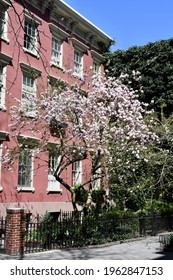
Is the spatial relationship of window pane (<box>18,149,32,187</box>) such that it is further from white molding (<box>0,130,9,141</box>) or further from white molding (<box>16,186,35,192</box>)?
white molding (<box>0,130,9,141</box>)

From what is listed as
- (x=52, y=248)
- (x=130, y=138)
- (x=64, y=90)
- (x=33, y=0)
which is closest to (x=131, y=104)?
(x=130, y=138)

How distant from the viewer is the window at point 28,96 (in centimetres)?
1689

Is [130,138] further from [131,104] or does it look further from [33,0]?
[33,0]

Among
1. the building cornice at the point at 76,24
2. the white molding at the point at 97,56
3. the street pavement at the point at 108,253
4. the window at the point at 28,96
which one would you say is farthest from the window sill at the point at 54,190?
the white molding at the point at 97,56

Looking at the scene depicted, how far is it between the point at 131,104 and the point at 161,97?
9.54m

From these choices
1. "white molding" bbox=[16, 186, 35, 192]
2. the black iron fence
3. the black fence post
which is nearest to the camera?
the black iron fence

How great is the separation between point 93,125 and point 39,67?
296 inches

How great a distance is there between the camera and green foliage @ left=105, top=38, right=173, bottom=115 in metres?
25.5

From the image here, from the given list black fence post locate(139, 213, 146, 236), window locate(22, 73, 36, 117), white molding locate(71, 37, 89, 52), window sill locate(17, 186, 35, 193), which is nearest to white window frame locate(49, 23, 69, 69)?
white molding locate(71, 37, 89, 52)

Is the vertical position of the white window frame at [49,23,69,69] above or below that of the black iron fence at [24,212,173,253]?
above

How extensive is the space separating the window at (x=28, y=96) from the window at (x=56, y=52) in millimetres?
2611

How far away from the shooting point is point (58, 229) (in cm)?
1348

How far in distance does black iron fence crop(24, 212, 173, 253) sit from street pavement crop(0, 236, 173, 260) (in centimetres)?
51

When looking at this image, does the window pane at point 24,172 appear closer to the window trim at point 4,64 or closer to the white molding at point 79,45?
the window trim at point 4,64
